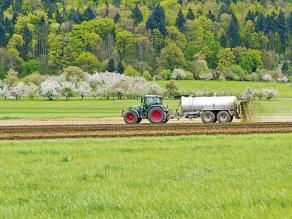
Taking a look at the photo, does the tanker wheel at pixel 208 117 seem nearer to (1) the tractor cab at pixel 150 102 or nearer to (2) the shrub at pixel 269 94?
(1) the tractor cab at pixel 150 102

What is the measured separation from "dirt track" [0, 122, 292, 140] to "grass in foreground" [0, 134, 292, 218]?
344 inches

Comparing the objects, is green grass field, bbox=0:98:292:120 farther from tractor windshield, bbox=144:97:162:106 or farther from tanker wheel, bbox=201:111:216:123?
tractor windshield, bbox=144:97:162:106

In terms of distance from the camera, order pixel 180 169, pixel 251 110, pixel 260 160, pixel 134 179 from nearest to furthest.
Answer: pixel 134 179
pixel 180 169
pixel 260 160
pixel 251 110

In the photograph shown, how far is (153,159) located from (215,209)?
9.61 m

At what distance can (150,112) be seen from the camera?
46.5m

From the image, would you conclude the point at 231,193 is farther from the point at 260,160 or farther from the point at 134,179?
the point at 260,160

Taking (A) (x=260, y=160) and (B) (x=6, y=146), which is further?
(B) (x=6, y=146)

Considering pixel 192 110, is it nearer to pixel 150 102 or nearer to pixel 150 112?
pixel 150 102

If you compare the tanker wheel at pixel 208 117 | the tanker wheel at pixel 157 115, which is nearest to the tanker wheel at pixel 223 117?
the tanker wheel at pixel 208 117

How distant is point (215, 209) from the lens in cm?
1252

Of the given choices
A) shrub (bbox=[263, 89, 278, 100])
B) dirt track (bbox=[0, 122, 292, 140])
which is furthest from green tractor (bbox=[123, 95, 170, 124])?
shrub (bbox=[263, 89, 278, 100])

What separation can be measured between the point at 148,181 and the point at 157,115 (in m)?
30.1

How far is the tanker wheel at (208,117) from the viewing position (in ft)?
155

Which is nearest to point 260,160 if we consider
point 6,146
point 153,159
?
point 153,159
